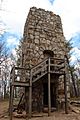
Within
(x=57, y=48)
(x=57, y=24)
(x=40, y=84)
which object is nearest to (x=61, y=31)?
(x=57, y=24)

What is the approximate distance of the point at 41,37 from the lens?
43.9 ft

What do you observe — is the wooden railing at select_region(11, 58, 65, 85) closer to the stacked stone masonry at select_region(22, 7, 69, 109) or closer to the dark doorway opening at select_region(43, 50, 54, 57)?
the stacked stone masonry at select_region(22, 7, 69, 109)

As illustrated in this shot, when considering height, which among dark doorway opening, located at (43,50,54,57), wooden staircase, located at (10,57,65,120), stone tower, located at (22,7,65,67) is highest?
stone tower, located at (22,7,65,67)

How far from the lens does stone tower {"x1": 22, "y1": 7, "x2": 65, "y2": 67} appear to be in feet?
41.4

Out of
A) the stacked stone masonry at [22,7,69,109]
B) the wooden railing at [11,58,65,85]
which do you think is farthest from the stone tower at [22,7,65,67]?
the wooden railing at [11,58,65,85]

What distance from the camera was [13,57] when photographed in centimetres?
2639

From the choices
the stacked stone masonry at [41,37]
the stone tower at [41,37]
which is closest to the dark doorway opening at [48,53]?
the stone tower at [41,37]

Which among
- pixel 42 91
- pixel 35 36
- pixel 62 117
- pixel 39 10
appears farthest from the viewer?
pixel 39 10

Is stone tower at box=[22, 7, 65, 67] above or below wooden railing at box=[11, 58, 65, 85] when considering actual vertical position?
above

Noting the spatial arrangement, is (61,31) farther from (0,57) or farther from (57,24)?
(0,57)

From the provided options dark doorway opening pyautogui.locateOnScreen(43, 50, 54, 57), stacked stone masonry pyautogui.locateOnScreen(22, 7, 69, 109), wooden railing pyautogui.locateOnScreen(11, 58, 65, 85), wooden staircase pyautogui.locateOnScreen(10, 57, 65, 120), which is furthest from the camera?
dark doorway opening pyautogui.locateOnScreen(43, 50, 54, 57)

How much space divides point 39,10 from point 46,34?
1.94 meters

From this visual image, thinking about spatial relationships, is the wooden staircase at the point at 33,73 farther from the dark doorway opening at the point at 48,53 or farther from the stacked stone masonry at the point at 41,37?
the dark doorway opening at the point at 48,53

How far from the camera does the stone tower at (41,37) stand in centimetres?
1262
